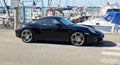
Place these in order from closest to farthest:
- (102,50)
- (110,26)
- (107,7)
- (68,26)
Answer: (102,50), (68,26), (110,26), (107,7)

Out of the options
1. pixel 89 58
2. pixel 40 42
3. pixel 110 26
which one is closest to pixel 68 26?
pixel 40 42

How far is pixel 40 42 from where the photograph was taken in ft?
47.3

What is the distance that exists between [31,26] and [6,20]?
349 inches

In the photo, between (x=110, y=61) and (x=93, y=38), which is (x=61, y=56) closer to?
(x=110, y=61)

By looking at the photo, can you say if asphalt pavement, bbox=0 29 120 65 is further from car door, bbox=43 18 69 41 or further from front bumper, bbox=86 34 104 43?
car door, bbox=43 18 69 41

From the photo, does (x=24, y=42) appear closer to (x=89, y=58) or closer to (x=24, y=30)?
(x=24, y=30)

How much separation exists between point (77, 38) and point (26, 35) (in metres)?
2.56

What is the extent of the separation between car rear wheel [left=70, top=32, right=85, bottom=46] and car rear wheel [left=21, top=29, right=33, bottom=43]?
2041mm

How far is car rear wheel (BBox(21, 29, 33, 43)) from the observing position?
563 inches

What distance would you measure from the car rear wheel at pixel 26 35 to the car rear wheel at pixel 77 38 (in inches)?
80.4

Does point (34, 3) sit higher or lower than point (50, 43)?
higher

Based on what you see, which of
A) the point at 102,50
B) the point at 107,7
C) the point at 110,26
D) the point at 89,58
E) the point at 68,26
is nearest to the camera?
the point at 89,58

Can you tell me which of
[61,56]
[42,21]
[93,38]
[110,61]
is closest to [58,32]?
[42,21]

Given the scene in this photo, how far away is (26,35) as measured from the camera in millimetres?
14414
